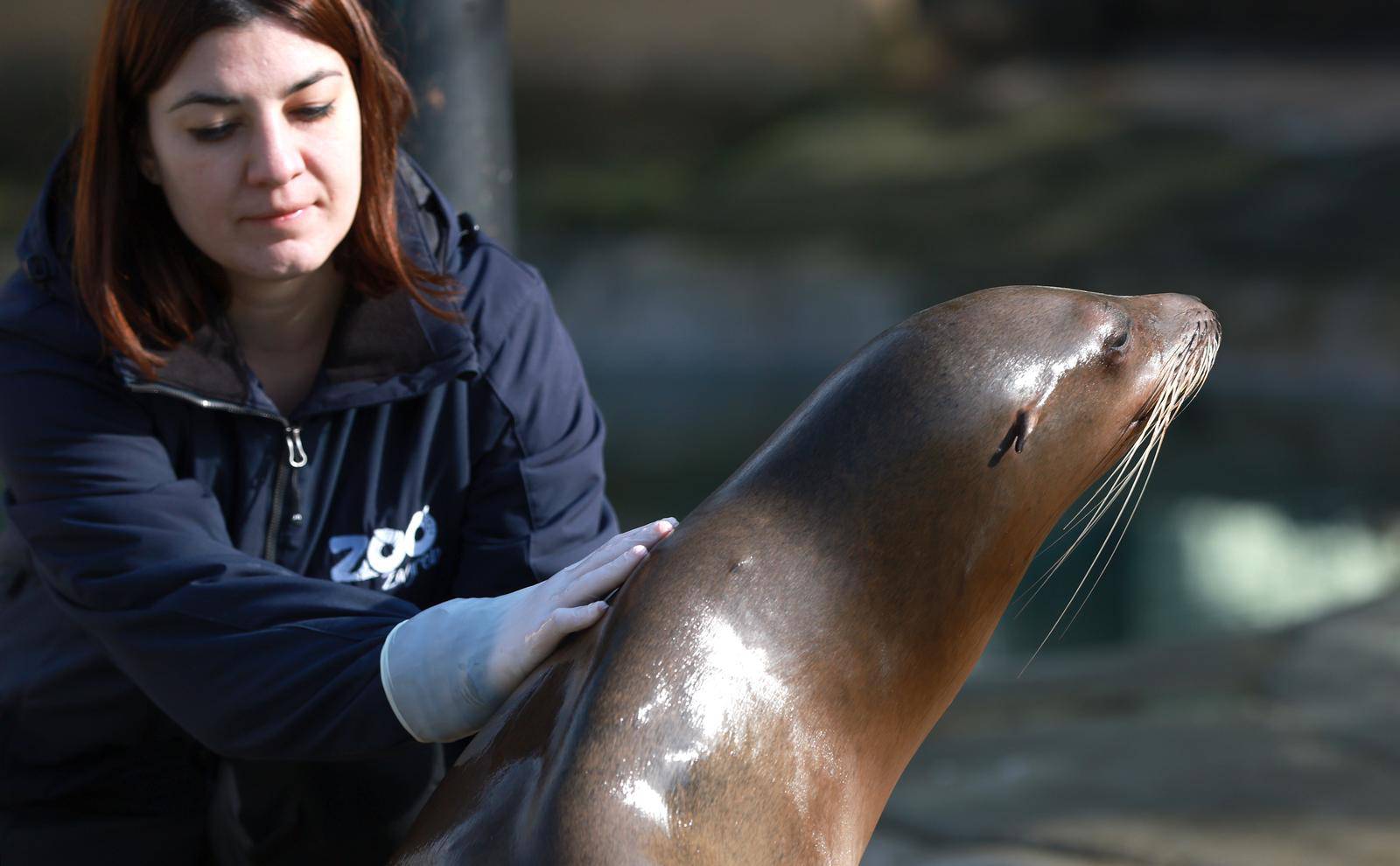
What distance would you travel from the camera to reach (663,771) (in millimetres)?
1568

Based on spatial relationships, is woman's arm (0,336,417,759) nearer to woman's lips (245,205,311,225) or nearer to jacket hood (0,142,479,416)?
jacket hood (0,142,479,416)

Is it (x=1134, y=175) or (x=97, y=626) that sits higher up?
(x=97, y=626)

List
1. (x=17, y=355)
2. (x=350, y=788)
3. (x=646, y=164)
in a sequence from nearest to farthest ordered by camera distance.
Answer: (x=17, y=355) < (x=350, y=788) < (x=646, y=164)

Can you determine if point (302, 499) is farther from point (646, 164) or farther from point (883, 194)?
point (646, 164)

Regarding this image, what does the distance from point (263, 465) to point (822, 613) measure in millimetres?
808

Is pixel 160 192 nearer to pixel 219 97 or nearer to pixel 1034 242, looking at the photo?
pixel 219 97

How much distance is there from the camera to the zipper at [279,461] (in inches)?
79.2

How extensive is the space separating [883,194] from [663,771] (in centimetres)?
1206

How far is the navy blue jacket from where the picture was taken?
1.86m

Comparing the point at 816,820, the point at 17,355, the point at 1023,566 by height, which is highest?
the point at 17,355

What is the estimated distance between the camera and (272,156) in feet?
6.38

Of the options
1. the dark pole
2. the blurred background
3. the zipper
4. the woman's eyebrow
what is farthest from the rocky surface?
the woman's eyebrow

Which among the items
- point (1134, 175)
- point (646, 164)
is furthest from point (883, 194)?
point (646, 164)

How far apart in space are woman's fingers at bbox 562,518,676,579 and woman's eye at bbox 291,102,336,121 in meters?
0.68
